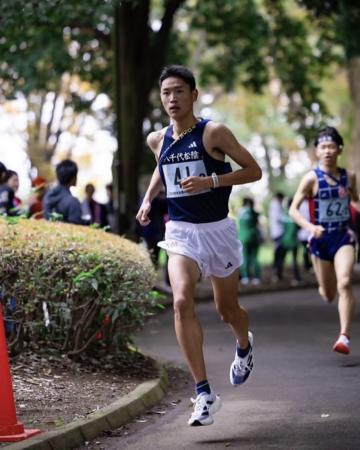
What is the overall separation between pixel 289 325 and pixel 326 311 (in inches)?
78.4

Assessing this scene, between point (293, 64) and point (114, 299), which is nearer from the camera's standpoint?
point (114, 299)

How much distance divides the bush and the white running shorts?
1.58 m

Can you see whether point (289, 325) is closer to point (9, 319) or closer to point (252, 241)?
point (9, 319)

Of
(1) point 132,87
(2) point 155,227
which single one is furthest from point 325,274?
(1) point 132,87

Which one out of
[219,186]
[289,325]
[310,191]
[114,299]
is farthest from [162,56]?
[219,186]

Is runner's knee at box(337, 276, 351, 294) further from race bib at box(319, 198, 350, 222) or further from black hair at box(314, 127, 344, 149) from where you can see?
black hair at box(314, 127, 344, 149)

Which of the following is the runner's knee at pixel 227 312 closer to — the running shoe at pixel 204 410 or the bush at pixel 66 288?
the running shoe at pixel 204 410

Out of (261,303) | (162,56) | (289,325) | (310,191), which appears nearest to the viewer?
(310,191)

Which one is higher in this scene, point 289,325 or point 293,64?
point 293,64

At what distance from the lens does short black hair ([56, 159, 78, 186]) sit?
39.5 feet

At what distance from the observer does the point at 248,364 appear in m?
7.75

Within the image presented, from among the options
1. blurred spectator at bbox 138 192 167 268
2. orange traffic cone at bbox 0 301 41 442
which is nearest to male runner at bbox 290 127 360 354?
orange traffic cone at bbox 0 301 41 442

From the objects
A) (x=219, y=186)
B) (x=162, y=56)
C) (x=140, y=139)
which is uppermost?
(x=162, y=56)

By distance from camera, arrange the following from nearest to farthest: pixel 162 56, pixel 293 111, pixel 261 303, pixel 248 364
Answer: pixel 248 364 → pixel 261 303 → pixel 162 56 → pixel 293 111
